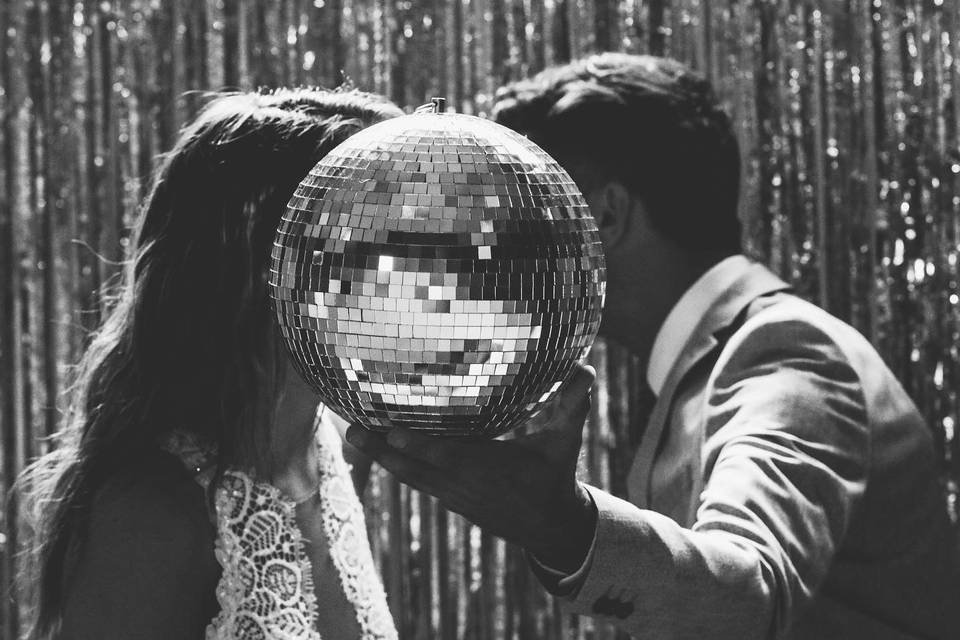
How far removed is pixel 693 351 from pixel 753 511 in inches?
16.9

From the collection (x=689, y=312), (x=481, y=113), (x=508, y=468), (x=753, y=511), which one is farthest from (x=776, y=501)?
(x=481, y=113)

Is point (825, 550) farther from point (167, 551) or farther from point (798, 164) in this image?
point (798, 164)

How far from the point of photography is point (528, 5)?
2.07 meters

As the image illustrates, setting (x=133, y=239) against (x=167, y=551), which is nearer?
(x=167, y=551)

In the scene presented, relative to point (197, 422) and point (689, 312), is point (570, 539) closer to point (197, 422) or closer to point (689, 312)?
point (197, 422)

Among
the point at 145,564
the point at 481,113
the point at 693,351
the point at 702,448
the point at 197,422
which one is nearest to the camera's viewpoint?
the point at 145,564

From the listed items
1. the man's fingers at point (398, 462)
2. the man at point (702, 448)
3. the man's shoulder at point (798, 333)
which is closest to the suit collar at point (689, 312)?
the man at point (702, 448)

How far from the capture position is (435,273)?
0.65 m

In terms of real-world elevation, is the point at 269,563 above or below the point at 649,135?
below

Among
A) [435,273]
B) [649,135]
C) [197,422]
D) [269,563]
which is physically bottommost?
[269,563]

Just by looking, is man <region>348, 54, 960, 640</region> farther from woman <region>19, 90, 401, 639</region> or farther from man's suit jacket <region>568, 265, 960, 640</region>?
woman <region>19, 90, 401, 639</region>

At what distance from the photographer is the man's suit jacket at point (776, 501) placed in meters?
0.93

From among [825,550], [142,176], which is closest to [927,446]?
[825,550]

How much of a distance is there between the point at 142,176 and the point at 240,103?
1130 millimetres
